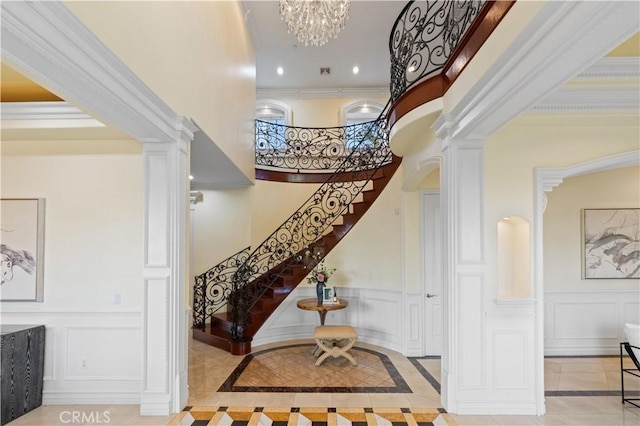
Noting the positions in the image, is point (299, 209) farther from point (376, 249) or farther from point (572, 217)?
point (572, 217)

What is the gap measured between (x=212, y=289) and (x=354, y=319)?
2.91 m

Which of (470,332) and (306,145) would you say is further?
(306,145)

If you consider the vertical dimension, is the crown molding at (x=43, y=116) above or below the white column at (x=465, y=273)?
above

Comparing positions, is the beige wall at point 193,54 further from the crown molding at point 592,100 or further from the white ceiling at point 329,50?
the crown molding at point 592,100

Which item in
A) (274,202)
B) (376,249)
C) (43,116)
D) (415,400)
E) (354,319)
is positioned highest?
(43,116)

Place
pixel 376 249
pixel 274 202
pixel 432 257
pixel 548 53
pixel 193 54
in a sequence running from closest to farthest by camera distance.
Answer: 1. pixel 548 53
2. pixel 193 54
3. pixel 432 257
4. pixel 376 249
5. pixel 274 202

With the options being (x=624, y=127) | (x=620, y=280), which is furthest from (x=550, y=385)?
(x=624, y=127)

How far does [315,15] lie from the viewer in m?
4.11

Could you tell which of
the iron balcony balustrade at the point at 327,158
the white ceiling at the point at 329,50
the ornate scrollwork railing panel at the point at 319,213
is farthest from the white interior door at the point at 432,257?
the white ceiling at the point at 329,50

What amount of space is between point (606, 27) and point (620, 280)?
5.42m

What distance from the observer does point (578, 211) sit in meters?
5.48

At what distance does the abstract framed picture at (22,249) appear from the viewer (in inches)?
147

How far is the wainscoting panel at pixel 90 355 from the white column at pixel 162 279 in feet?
1.39

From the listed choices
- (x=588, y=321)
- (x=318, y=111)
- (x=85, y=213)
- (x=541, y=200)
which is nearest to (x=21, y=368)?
(x=85, y=213)
